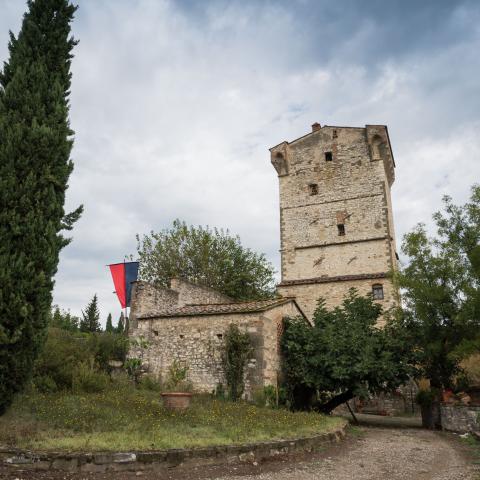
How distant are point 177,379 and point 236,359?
6.81 feet

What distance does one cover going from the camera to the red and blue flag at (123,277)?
20.2m

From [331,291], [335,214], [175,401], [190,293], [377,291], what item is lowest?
[175,401]

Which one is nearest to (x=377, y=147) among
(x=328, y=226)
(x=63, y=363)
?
(x=328, y=226)

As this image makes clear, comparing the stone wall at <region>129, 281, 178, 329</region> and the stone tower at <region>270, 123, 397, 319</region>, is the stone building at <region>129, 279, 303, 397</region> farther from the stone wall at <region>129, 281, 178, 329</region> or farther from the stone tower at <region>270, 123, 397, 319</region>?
the stone tower at <region>270, 123, 397, 319</region>

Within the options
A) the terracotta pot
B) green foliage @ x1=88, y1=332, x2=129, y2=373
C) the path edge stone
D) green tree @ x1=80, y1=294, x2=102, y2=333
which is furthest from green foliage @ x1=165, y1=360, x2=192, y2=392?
green tree @ x1=80, y1=294, x2=102, y2=333

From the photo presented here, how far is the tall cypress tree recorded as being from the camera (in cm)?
815

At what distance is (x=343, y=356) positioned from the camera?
1491cm

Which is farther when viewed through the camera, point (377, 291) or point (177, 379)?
point (377, 291)

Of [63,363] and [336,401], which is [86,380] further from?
[336,401]

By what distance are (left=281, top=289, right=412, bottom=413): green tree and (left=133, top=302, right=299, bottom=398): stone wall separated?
30.9 inches

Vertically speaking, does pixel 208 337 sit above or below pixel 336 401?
above

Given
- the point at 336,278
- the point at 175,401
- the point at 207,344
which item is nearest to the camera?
the point at 175,401

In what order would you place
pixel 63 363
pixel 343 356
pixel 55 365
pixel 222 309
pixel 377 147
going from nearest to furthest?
1. pixel 55 365
2. pixel 63 363
3. pixel 343 356
4. pixel 222 309
5. pixel 377 147

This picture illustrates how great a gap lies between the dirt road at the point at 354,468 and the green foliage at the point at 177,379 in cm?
571
